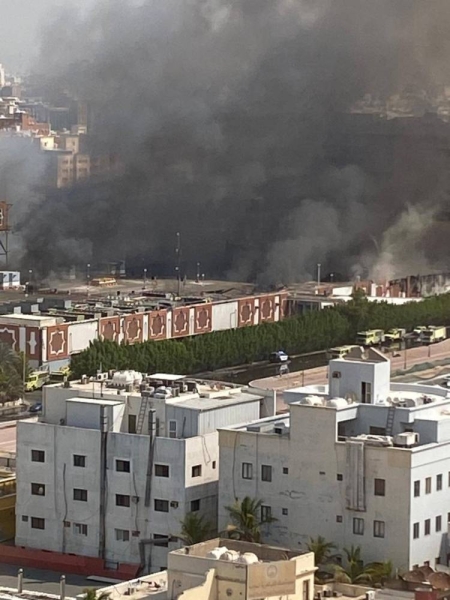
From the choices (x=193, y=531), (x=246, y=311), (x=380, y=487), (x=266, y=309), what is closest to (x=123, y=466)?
(x=193, y=531)

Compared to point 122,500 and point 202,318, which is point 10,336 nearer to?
point 202,318

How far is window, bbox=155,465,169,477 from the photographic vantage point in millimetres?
18875

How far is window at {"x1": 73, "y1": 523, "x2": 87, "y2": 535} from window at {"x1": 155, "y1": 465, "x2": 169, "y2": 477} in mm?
786

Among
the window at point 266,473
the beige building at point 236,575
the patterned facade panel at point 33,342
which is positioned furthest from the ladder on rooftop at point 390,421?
the patterned facade panel at point 33,342

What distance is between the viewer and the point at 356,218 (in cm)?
4647

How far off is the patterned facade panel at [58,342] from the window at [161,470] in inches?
486

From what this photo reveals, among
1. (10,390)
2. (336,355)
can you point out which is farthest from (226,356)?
(10,390)

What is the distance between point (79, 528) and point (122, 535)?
0.40m

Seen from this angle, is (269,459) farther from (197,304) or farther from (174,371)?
(197,304)

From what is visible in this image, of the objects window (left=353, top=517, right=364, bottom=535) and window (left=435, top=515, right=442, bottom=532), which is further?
window (left=435, top=515, right=442, bottom=532)

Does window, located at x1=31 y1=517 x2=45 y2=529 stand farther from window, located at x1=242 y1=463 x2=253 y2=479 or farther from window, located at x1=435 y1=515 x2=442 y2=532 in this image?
window, located at x1=435 y1=515 x2=442 y2=532

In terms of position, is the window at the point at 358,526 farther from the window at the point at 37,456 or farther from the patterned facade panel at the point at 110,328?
the patterned facade panel at the point at 110,328

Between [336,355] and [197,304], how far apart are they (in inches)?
104

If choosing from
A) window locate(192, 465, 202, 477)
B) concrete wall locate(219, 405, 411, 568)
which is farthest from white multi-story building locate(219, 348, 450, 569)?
window locate(192, 465, 202, 477)
